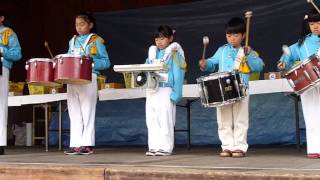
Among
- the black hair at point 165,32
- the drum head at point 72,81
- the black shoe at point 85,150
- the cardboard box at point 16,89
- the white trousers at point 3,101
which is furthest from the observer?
→ the cardboard box at point 16,89

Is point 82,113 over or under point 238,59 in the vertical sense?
under

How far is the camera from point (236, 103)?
5.36 metres

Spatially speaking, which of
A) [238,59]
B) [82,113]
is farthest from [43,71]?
[238,59]

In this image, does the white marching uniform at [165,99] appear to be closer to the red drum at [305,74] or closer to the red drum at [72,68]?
the red drum at [72,68]

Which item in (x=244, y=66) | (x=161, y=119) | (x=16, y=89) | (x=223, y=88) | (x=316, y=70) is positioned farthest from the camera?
(x=16, y=89)

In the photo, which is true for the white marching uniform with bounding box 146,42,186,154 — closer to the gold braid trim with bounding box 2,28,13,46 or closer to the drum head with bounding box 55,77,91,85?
the drum head with bounding box 55,77,91,85

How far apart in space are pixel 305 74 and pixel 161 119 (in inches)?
67.7

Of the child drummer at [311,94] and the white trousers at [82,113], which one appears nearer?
the child drummer at [311,94]

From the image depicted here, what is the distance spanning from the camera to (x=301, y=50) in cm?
510

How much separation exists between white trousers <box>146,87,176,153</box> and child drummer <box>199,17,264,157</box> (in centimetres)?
56

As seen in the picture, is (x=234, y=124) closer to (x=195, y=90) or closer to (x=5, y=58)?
(x=195, y=90)

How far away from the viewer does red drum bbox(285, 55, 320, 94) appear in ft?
14.8

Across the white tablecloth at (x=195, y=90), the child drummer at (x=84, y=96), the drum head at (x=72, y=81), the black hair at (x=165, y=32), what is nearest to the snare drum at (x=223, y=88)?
the black hair at (x=165, y=32)

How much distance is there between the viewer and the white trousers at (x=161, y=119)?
568 centimetres
